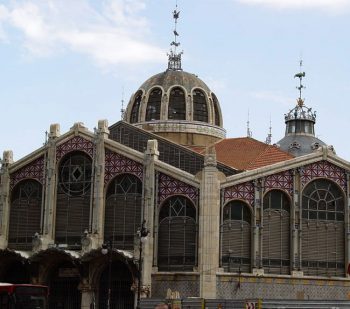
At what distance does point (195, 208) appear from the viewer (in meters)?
59.1

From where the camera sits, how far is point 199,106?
7381cm

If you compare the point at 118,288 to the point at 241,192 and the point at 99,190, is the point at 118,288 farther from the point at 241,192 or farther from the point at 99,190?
the point at 241,192

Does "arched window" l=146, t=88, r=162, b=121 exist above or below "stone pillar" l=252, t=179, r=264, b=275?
above

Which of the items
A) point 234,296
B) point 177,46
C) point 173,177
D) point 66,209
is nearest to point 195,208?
point 173,177

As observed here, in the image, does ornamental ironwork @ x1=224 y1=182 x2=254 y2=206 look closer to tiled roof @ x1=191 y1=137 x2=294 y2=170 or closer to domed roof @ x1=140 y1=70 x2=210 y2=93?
tiled roof @ x1=191 y1=137 x2=294 y2=170

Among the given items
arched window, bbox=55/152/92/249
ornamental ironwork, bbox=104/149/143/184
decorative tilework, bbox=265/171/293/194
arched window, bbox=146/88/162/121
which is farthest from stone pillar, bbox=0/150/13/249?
decorative tilework, bbox=265/171/293/194

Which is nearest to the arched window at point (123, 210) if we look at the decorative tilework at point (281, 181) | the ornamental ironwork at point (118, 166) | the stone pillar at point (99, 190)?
the ornamental ironwork at point (118, 166)

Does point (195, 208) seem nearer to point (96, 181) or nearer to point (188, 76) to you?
point (96, 181)

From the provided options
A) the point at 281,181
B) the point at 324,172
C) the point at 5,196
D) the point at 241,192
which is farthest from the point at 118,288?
the point at 324,172

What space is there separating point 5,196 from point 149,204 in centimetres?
1296

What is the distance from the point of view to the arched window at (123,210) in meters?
60.8

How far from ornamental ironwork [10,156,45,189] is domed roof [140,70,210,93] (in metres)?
13.5

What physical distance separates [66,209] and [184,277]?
1117 cm

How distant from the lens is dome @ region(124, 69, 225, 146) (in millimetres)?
72188
